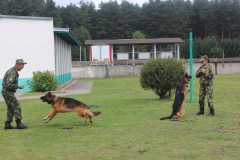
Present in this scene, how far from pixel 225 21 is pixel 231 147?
87.7m

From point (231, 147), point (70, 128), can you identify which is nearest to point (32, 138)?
point (70, 128)

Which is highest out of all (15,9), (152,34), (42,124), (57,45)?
(15,9)

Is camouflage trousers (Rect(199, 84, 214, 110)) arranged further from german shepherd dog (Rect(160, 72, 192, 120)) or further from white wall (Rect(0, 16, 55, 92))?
white wall (Rect(0, 16, 55, 92))

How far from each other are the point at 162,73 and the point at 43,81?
438 inches

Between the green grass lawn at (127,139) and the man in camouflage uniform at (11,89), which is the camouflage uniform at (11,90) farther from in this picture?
the green grass lawn at (127,139)

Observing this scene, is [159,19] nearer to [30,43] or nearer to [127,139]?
[30,43]

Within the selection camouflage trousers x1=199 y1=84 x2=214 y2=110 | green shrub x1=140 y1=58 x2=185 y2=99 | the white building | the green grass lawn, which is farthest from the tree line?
the green grass lawn

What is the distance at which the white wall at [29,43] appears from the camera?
21.8 m

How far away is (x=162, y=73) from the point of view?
1366 centimetres

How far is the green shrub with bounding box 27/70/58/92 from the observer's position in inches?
835

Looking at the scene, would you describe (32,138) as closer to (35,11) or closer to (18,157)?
(18,157)

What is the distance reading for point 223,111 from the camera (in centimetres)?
1064

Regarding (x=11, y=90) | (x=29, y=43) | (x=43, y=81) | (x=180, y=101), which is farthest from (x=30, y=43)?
(x=180, y=101)

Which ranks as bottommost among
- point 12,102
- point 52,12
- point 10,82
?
point 12,102
